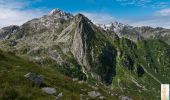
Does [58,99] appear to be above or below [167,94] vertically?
below

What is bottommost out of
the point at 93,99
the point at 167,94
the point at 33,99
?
the point at 93,99

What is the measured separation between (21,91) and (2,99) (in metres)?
1.95

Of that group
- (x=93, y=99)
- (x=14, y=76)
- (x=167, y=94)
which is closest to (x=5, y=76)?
(x=14, y=76)

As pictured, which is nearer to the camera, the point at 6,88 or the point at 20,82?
the point at 6,88

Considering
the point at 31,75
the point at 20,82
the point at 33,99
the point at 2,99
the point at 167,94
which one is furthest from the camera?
the point at 31,75

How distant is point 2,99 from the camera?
16.9 m

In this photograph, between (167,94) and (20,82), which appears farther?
(20,82)

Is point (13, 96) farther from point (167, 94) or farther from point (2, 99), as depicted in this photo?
point (167, 94)

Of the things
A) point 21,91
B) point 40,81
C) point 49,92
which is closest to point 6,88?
point 21,91

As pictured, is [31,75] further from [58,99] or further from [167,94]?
[167,94]

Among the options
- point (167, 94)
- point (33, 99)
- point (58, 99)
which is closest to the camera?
point (167, 94)

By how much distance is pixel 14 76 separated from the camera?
877 inches

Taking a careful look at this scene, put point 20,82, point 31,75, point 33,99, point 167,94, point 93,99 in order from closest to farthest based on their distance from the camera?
point 167,94 → point 33,99 → point 20,82 → point 31,75 → point 93,99

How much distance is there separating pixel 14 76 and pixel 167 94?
537 inches
